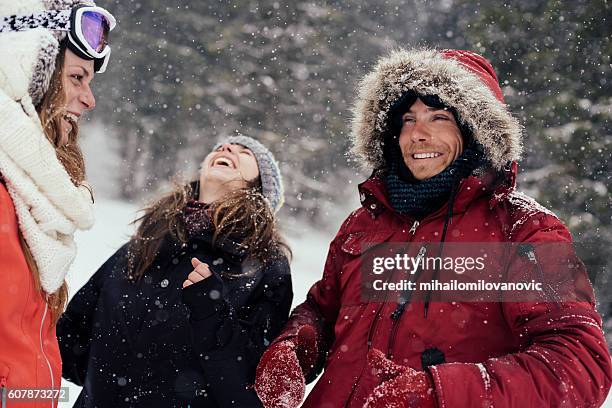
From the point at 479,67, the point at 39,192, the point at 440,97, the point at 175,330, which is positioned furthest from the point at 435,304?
the point at 39,192

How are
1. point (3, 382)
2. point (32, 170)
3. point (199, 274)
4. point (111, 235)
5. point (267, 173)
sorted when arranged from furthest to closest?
1. point (111, 235)
2. point (267, 173)
3. point (199, 274)
4. point (32, 170)
5. point (3, 382)

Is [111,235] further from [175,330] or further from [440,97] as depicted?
[440,97]

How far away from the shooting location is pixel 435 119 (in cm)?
275

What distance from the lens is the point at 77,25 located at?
2.02 m

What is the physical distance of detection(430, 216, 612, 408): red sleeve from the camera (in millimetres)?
1840

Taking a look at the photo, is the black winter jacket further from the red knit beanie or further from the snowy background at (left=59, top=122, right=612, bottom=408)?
the snowy background at (left=59, top=122, right=612, bottom=408)

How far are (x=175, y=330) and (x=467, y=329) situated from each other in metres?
1.54

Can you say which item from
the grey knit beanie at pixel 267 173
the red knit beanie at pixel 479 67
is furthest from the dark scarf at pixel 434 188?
the grey knit beanie at pixel 267 173

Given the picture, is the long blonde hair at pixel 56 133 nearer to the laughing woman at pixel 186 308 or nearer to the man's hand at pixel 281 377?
the laughing woman at pixel 186 308

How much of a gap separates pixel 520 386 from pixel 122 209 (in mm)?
20655

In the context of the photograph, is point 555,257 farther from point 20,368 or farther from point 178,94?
point 178,94

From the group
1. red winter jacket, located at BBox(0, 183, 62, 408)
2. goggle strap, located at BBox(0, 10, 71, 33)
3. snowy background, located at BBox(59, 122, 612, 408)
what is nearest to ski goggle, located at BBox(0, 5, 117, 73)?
goggle strap, located at BBox(0, 10, 71, 33)

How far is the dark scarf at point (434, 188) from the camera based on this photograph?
2.54 m

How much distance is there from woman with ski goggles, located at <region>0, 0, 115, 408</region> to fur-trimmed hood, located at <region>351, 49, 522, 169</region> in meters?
1.49
